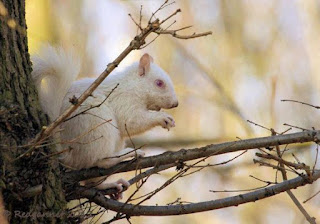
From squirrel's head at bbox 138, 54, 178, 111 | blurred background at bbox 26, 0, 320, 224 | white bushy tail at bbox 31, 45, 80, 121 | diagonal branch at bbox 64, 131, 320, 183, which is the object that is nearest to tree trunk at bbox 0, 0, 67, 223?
white bushy tail at bbox 31, 45, 80, 121

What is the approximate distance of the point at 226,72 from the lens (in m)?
8.13

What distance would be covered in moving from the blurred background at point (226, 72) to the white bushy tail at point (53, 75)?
3229 mm

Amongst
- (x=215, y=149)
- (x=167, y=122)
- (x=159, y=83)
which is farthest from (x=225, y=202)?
(x=159, y=83)

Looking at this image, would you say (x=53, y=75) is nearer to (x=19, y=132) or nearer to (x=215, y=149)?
(x=19, y=132)

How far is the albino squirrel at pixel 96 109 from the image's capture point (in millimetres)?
3270

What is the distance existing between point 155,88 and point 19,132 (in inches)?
46.6

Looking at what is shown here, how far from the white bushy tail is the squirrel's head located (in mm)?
567

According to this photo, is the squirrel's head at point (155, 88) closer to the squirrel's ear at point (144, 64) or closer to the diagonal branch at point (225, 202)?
the squirrel's ear at point (144, 64)

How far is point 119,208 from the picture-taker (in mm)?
3059

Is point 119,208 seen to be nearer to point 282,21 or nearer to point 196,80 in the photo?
point 196,80

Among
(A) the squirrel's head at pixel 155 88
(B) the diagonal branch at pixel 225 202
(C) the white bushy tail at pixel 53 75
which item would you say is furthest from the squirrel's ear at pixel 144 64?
(B) the diagonal branch at pixel 225 202

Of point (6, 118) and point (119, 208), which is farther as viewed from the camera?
point (119, 208)

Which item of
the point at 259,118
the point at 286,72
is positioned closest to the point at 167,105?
the point at 259,118

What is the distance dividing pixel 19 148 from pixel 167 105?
1.29 m
